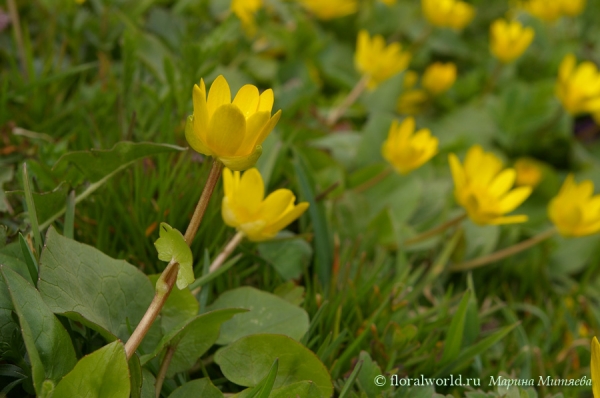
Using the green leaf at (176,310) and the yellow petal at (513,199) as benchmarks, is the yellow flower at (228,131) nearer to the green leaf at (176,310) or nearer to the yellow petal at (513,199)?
the green leaf at (176,310)

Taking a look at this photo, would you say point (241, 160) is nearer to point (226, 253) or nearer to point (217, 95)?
point (217, 95)

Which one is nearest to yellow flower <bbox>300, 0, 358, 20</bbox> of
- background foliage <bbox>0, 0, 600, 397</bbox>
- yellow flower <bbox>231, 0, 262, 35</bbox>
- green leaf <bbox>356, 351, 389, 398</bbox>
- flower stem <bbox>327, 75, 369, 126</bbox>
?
background foliage <bbox>0, 0, 600, 397</bbox>

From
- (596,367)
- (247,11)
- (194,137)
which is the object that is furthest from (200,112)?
(247,11)

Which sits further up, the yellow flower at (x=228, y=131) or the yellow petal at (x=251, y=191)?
the yellow flower at (x=228, y=131)

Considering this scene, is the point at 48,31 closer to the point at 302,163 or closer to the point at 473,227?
the point at 302,163

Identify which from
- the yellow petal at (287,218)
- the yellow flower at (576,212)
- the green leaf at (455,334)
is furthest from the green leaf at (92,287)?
the yellow flower at (576,212)

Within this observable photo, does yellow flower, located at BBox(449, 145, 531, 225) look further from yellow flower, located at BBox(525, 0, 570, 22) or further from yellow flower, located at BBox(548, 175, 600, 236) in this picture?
yellow flower, located at BBox(525, 0, 570, 22)

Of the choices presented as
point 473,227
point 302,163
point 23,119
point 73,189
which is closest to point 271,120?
point 73,189

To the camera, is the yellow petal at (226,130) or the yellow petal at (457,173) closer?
the yellow petal at (226,130)
